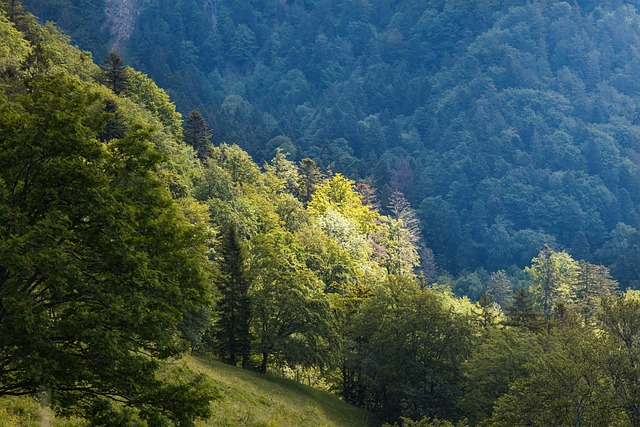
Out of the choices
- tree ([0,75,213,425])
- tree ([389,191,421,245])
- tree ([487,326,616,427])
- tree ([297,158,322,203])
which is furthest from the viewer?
tree ([389,191,421,245])

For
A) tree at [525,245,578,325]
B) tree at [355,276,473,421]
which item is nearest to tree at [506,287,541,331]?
tree at [355,276,473,421]

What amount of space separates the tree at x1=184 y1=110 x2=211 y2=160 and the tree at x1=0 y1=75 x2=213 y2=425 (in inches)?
3461

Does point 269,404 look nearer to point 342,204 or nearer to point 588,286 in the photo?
→ point 342,204

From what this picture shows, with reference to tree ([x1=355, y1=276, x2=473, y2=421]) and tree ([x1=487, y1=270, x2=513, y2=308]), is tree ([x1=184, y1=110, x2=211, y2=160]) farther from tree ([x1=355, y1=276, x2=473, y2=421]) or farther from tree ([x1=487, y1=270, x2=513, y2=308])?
tree ([x1=487, y1=270, x2=513, y2=308])

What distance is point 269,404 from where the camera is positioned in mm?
36906

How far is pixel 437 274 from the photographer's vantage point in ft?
639

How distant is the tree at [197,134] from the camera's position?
10181cm

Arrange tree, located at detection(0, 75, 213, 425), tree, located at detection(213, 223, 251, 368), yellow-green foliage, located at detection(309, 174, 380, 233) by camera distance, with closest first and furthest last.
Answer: tree, located at detection(0, 75, 213, 425)
tree, located at detection(213, 223, 251, 368)
yellow-green foliage, located at detection(309, 174, 380, 233)

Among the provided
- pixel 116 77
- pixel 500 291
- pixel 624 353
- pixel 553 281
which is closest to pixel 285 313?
pixel 624 353

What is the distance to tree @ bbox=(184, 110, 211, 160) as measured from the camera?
102m

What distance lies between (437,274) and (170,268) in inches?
7247

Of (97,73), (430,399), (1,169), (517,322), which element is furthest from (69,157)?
(97,73)

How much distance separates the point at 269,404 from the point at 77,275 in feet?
83.8

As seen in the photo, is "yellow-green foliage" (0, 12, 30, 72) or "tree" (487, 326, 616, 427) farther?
"yellow-green foliage" (0, 12, 30, 72)
